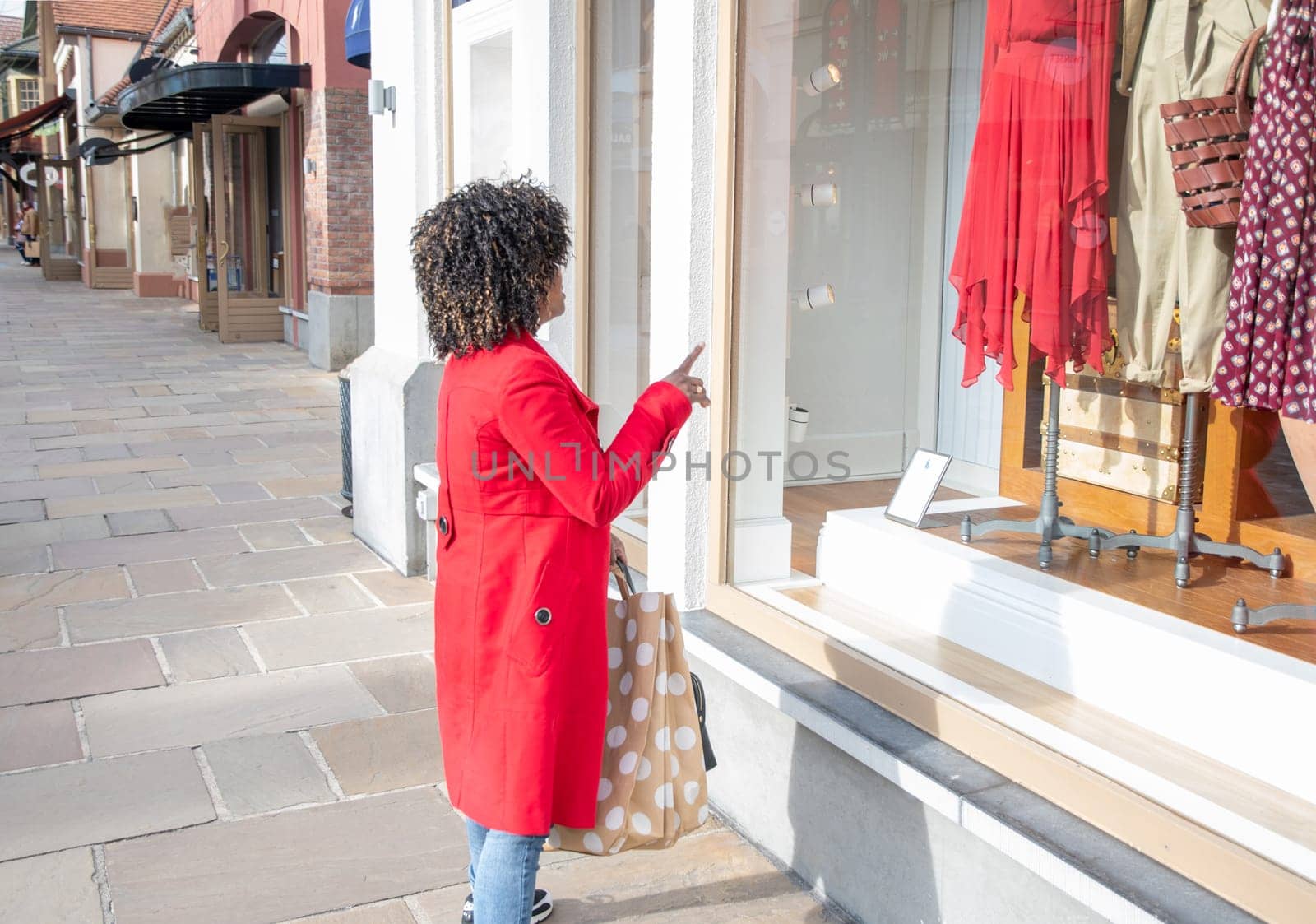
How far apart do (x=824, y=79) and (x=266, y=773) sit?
2.72 m

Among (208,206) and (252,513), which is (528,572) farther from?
(208,206)

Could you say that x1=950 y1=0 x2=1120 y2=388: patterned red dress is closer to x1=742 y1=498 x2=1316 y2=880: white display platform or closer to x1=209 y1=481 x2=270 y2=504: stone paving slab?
x1=742 y1=498 x2=1316 y2=880: white display platform

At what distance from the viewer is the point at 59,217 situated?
1662 inches

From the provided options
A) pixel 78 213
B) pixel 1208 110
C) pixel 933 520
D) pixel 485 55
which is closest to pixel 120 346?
pixel 485 55

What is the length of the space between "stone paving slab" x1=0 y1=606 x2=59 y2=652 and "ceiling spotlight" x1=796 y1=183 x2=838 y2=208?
138 inches

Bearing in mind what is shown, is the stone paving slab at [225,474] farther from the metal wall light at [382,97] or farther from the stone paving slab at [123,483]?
the metal wall light at [382,97]

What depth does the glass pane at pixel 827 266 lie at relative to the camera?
3697 millimetres

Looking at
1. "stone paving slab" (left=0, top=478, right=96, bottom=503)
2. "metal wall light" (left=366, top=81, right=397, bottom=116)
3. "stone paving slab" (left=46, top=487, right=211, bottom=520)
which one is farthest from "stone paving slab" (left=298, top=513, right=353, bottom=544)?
"metal wall light" (left=366, top=81, right=397, bottom=116)

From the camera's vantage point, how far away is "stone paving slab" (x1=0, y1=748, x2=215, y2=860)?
3.53m

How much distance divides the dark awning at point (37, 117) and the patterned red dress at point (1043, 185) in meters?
34.8

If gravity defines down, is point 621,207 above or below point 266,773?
above

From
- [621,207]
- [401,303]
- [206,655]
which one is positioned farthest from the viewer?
[401,303]

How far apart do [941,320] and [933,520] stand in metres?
0.60

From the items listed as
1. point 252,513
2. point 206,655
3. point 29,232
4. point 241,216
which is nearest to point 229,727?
point 206,655
